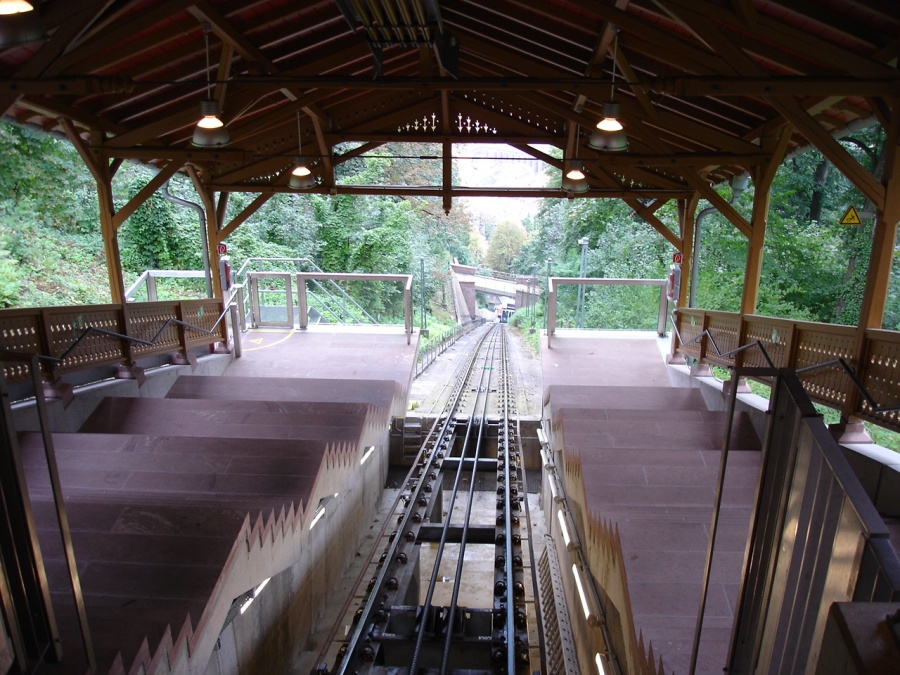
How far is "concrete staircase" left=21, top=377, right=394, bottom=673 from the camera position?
2495 millimetres

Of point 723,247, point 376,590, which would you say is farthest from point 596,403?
point 723,247

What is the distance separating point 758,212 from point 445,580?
610 centimetres

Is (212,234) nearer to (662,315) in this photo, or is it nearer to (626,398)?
(626,398)

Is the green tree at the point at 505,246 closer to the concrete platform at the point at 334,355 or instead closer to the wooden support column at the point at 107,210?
the concrete platform at the point at 334,355

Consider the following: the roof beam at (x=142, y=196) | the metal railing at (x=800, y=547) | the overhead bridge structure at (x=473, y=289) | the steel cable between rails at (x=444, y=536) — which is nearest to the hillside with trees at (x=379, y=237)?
the roof beam at (x=142, y=196)

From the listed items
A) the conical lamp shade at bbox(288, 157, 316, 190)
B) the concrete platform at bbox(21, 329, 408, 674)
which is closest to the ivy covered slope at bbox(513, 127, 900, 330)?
the conical lamp shade at bbox(288, 157, 316, 190)

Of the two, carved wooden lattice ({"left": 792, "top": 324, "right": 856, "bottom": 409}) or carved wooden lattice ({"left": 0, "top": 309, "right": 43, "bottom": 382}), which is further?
carved wooden lattice ({"left": 0, "top": 309, "right": 43, "bottom": 382})

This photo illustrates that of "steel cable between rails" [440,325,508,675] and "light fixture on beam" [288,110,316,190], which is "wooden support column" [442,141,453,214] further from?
"steel cable between rails" [440,325,508,675]

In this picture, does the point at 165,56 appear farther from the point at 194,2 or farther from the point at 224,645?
the point at 224,645

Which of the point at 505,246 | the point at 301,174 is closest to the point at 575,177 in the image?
the point at 301,174

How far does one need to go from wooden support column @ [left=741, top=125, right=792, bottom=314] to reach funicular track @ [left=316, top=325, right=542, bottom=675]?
4047mm

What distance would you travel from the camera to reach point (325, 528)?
5348 mm

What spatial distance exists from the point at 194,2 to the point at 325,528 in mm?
5168

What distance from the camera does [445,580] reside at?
6668mm
